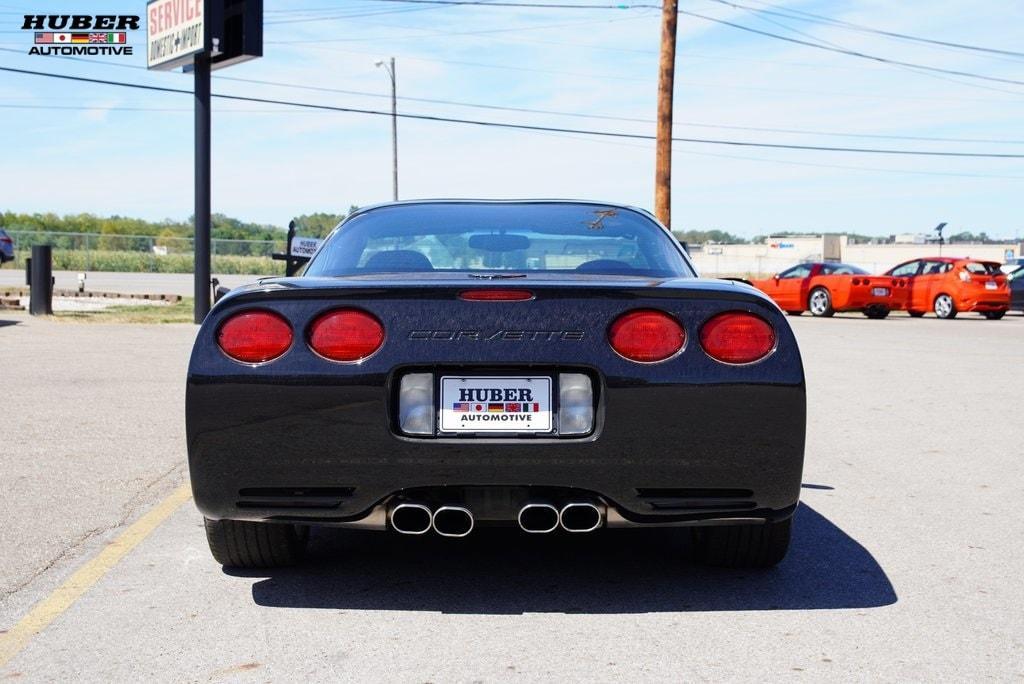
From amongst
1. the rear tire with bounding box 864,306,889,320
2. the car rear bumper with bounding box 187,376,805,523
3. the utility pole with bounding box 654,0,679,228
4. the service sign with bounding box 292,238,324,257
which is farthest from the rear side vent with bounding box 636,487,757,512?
the rear tire with bounding box 864,306,889,320

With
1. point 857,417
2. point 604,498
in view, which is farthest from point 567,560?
point 857,417

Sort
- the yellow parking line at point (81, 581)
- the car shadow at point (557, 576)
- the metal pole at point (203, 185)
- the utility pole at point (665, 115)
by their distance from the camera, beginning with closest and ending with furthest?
the yellow parking line at point (81, 581) → the car shadow at point (557, 576) → the metal pole at point (203, 185) → the utility pole at point (665, 115)

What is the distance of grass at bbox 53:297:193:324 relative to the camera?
19867 millimetres

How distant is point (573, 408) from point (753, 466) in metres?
0.61

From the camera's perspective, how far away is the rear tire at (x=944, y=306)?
1093 inches

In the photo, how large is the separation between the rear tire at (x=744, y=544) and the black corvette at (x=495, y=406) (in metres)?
0.40

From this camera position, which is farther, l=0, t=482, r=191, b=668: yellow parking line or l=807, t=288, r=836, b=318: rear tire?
l=807, t=288, r=836, b=318: rear tire

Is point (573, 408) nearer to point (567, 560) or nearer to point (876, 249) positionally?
point (567, 560)

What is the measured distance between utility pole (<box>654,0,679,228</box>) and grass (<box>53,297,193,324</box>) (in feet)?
33.5

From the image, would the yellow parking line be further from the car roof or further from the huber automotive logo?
the huber automotive logo

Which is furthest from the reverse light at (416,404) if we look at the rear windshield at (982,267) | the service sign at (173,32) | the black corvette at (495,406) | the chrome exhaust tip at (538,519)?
the rear windshield at (982,267)

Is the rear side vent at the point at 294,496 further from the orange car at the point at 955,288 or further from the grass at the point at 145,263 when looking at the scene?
the grass at the point at 145,263

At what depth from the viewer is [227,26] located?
21656mm

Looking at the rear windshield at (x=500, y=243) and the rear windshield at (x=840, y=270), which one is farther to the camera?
the rear windshield at (x=840, y=270)
